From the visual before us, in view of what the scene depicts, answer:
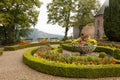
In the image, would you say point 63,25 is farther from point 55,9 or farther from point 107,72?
point 107,72

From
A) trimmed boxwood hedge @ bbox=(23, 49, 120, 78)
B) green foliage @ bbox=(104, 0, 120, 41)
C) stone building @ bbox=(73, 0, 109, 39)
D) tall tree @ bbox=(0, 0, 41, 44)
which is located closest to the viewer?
trimmed boxwood hedge @ bbox=(23, 49, 120, 78)

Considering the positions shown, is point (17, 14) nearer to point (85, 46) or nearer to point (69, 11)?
point (69, 11)

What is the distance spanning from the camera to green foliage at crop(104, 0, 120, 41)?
2881 centimetres

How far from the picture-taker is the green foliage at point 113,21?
28.8 m

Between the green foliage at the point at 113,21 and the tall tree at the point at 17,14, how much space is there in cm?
1327

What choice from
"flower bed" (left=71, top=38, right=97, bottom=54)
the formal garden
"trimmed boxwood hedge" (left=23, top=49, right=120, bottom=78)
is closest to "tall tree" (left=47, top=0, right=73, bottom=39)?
the formal garden

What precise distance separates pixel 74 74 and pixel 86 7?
36.1m

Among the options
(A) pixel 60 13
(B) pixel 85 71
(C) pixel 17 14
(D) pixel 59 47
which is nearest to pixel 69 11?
(A) pixel 60 13

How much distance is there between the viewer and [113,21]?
2930cm

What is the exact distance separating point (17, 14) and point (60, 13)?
435 inches

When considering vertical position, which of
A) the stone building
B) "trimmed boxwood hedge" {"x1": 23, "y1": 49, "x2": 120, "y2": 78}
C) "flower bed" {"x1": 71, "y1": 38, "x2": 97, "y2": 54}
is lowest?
"trimmed boxwood hedge" {"x1": 23, "y1": 49, "x2": 120, "y2": 78}

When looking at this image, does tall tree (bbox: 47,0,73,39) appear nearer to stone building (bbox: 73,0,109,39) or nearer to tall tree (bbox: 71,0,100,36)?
tall tree (bbox: 71,0,100,36)

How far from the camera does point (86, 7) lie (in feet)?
147

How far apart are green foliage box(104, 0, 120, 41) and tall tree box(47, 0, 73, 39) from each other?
12993 millimetres
